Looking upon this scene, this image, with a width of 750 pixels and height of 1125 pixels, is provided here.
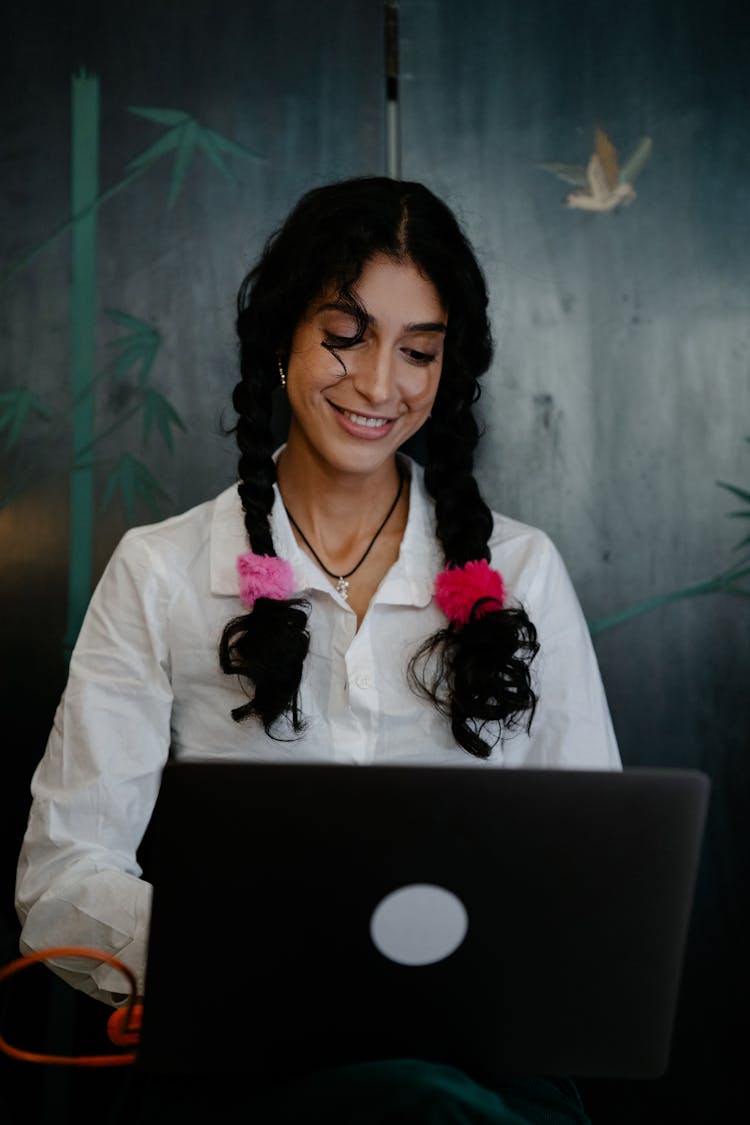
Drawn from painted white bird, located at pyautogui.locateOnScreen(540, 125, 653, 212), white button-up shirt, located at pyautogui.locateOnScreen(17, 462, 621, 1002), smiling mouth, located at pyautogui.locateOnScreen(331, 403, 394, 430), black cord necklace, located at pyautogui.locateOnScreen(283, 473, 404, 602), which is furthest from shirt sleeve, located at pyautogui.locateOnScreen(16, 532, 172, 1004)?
painted white bird, located at pyautogui.locateOnScreen(540, 125, 653, 212)

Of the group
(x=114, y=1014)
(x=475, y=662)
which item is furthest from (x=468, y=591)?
(x=114, y=1014)

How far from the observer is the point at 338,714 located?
1.57 m

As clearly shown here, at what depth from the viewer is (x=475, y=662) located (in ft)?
5.09

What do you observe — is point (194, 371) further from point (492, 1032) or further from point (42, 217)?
point (492, 1032)

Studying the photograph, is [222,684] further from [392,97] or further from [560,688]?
[392,97]

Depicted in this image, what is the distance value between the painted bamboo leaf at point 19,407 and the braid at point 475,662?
67 centimetres

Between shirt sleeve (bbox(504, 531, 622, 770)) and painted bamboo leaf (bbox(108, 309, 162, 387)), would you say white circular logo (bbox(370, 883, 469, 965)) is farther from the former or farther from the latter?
painted bamboo leaf (bbox(108, 309, 162, 387))

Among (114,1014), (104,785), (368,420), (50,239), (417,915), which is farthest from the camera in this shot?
(50,239)

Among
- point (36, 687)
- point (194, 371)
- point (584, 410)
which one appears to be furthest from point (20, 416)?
point (584, 410)

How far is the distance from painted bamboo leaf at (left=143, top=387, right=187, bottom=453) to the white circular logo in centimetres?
110

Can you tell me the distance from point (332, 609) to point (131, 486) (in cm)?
45

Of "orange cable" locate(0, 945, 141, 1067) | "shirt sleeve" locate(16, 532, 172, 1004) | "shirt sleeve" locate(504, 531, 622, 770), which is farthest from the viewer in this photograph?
"shirt sleeve" locate(504, 531, 622, 770)

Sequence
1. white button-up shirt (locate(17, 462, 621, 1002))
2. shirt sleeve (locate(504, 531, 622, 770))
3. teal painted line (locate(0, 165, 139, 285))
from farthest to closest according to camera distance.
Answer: teal painted line (locate(0, 165, 139, 285)) → shirt sleeve (locate(504, 531, 622, 770)) → white button-up shirt (locate(17, 462, 621, 1002))

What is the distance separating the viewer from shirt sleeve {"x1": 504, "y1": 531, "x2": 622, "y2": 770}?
1604 millimetres
